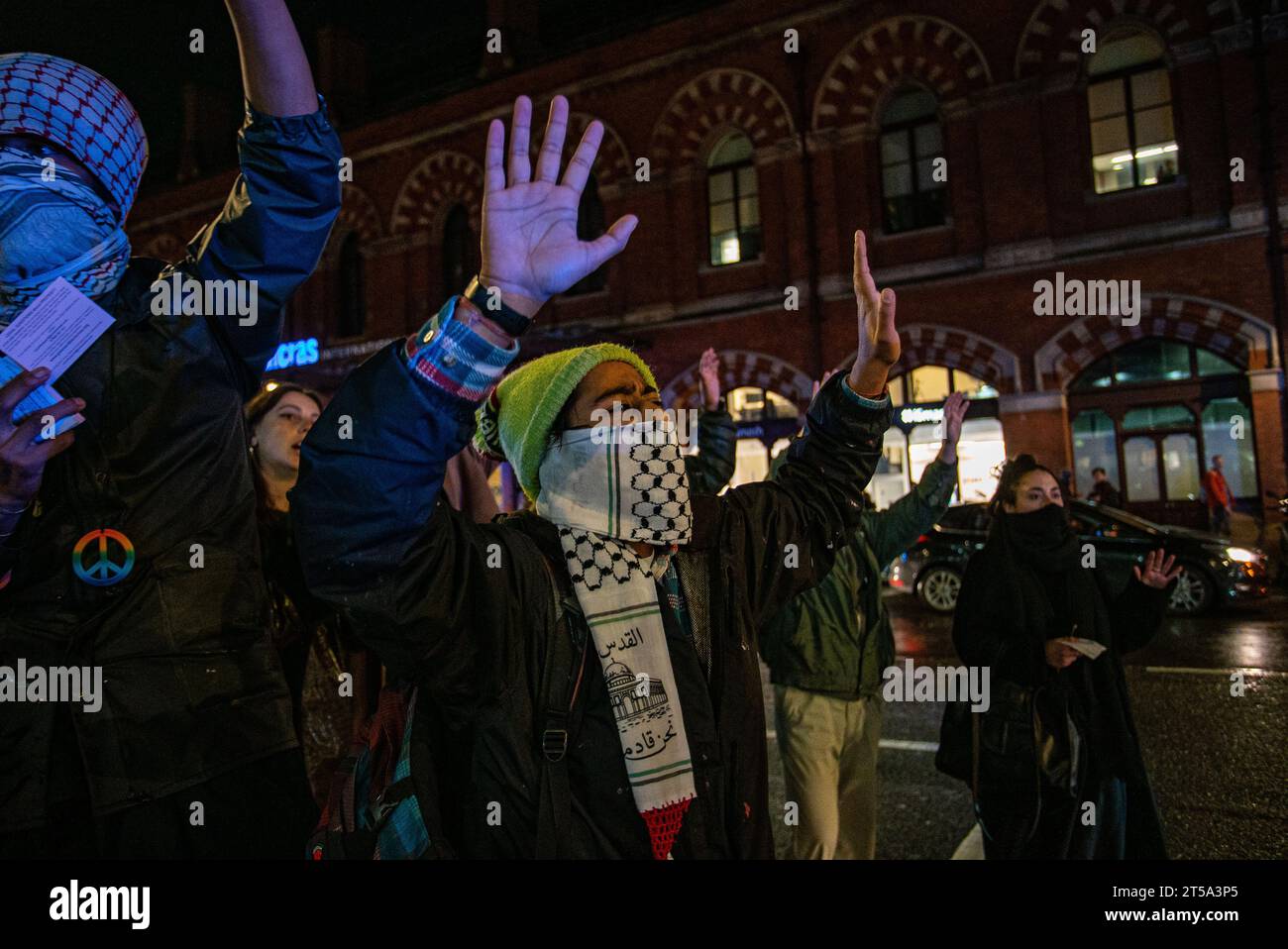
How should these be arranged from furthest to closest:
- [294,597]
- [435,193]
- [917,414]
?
[435,193], [917,414], [294,597]

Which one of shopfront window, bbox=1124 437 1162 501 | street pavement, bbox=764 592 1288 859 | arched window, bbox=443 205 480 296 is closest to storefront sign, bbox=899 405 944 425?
shopfront window, bbox=1124 437 1162 501

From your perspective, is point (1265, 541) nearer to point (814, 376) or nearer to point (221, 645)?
point (814, 376)

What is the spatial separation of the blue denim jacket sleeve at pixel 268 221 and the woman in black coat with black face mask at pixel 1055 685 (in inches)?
115

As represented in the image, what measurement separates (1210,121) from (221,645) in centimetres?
1683

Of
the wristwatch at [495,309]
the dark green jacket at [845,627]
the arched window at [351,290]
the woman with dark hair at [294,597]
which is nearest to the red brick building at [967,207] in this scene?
the arched window at [351,290]

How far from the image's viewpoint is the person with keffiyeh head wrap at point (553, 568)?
4.17 ft

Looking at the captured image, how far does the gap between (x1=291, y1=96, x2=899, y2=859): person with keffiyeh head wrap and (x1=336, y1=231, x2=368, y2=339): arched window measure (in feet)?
68.2

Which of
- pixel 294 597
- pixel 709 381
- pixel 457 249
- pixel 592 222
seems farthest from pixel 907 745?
pixel 457 249

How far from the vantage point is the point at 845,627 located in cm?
362

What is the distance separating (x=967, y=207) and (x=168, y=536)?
15786 millimetres

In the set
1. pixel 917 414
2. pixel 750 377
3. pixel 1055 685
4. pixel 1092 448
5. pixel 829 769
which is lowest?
pixel 829 769

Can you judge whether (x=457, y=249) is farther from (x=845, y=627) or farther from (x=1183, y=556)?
(x=845, y=627)
